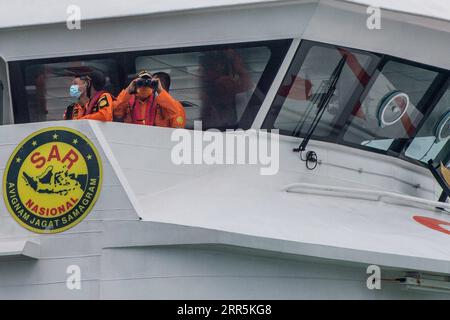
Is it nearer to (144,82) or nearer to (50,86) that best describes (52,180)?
(144,82)

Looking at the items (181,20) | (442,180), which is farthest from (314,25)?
(442,180)

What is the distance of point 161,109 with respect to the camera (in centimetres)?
1026

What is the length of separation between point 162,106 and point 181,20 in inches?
37.2

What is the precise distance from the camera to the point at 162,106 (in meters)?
10.2

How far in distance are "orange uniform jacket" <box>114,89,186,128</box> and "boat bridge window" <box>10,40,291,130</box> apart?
1.49 ft

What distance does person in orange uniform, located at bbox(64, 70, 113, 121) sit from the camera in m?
9.91
